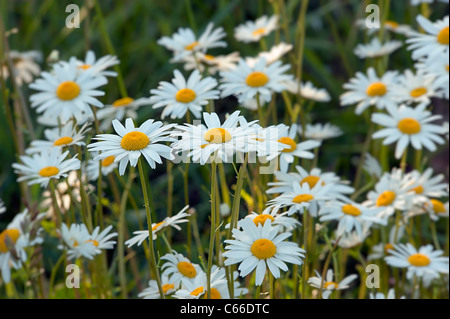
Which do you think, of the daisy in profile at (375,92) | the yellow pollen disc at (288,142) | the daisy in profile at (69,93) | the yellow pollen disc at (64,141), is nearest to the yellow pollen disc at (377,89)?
the daisy in profile at (375,92)

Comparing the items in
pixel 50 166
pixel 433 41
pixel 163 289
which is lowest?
pixel 163 289

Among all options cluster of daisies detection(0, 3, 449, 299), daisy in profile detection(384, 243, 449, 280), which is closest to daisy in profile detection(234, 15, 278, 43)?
cluster of daisies detection(0, 3, 449, 299)

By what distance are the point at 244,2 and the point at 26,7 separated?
82 centimetres

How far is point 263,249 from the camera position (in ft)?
2.92

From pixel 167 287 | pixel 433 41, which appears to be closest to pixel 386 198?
pixel 433 41

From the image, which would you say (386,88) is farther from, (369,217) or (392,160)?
(392,160)

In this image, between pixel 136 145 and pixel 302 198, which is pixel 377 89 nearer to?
pixel 302 198

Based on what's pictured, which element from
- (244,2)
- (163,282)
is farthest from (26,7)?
(163,282)

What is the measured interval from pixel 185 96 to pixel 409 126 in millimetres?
496

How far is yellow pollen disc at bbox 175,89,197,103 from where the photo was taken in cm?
117

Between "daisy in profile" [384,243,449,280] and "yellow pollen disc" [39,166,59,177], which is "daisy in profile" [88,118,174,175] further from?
"daisy in profile" [384,243,449,280]

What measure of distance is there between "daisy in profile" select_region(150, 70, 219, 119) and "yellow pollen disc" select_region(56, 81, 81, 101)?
16 cm
